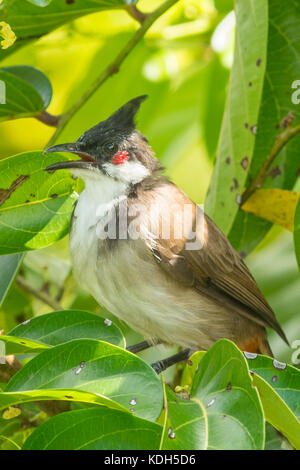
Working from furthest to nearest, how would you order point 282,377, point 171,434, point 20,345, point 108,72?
point 108,72 < point 20,345 < point 282,377 < point 171,434

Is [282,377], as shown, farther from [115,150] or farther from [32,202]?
[115,150]

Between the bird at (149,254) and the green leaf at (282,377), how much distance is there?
0.83 meters

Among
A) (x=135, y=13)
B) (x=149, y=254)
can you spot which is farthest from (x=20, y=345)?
(x=135, y=13)

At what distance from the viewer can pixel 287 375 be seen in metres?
1.76

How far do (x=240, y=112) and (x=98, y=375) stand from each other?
108 centimetres

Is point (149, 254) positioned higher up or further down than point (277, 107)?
further down

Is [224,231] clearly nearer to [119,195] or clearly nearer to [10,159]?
[119,195]

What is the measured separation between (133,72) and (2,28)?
0.98 m

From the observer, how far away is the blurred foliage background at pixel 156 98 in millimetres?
3074

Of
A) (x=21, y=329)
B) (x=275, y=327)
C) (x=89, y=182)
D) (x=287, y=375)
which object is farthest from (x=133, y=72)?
(x=287, y=375)

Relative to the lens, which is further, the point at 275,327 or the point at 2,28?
the point at 275,327

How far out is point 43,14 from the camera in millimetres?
2576

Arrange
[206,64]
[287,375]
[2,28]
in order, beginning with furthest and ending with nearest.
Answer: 1. [206,64]
2. [2,28]
3. [287,375]

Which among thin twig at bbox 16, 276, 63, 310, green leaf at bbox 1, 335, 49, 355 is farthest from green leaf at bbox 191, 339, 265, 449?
thin twig at bbox 16, 276, 63, 310
